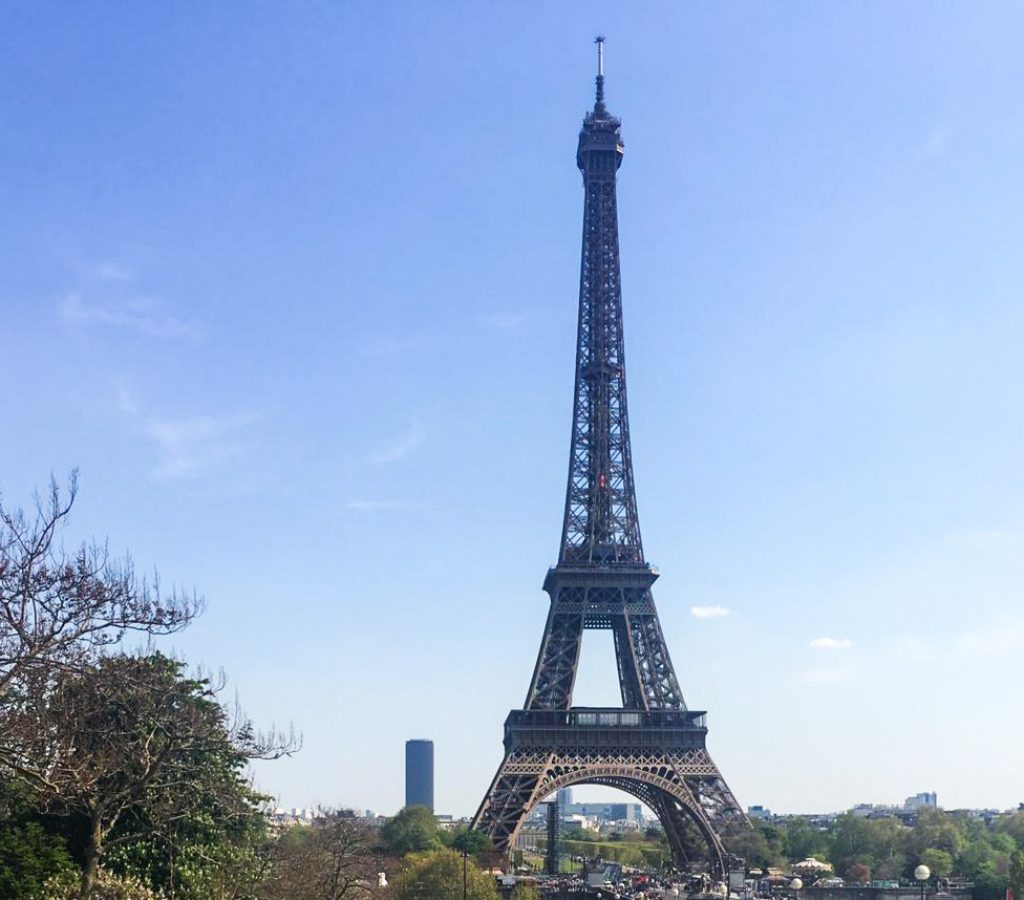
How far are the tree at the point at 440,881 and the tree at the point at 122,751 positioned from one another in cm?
2912

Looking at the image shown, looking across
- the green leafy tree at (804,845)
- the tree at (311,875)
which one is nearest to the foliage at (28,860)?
the tree at (311,875)

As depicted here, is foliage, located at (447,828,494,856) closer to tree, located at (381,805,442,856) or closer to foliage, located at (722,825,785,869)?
foliage, located at (722,825,785,869)

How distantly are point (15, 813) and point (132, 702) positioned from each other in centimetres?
625

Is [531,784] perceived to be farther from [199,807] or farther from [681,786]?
[199,807]

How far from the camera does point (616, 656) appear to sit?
364 ft

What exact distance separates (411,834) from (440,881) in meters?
52.4

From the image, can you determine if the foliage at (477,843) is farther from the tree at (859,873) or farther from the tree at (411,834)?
the tree at (859,873)

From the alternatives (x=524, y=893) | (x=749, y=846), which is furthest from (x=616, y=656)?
(x=524, y=893)

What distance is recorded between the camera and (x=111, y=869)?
45.1 meters

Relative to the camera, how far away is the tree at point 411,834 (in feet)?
419

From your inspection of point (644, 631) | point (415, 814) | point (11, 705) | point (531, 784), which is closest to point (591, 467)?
point (644, 631)

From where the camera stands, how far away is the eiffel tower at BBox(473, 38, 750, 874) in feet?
340

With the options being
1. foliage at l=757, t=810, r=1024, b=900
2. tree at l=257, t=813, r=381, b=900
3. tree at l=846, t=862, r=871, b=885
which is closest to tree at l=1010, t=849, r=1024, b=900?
foliage at l=757, t=810, r=1024, b=900

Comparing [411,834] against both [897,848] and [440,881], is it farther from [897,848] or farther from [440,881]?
[897,848]
